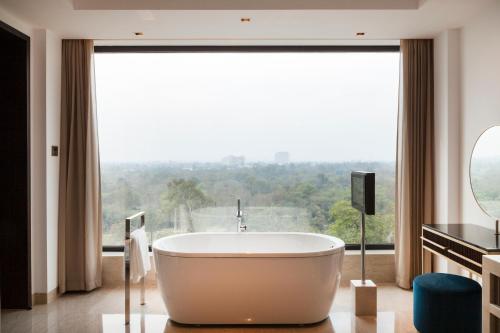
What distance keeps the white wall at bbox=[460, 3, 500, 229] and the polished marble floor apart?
3.47 ft

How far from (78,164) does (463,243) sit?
137 inches

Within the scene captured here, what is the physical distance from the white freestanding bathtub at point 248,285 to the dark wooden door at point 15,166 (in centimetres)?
136

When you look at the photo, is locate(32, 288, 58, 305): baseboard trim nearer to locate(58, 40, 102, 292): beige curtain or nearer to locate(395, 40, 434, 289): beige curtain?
locate(58, 40, 102, 292): beige curtain

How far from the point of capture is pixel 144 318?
3.54m

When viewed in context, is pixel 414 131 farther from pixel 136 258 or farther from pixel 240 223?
pixel 136 258

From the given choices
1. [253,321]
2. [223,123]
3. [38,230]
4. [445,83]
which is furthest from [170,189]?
[445,83]

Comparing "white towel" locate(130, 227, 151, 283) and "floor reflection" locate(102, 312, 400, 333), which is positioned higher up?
"white towel" locate(130, 227, 151, 283)

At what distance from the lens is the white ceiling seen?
3.41 m

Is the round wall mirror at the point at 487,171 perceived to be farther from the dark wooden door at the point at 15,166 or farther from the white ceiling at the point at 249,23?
the dark wooden door at the point at 15,166

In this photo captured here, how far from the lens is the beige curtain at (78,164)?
4.20 meters

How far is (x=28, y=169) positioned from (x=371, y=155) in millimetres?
3362

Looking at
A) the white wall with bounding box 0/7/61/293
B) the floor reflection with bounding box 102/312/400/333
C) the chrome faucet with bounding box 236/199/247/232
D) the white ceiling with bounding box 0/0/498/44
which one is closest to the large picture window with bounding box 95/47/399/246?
the chrome faucet with bounding box 236/199/247/232

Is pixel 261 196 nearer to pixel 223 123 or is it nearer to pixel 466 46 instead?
pixel 223 123

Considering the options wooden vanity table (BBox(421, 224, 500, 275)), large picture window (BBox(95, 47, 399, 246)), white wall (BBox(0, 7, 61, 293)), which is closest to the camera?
wooden vanity table (BBox(421, 224, 500, 275))
